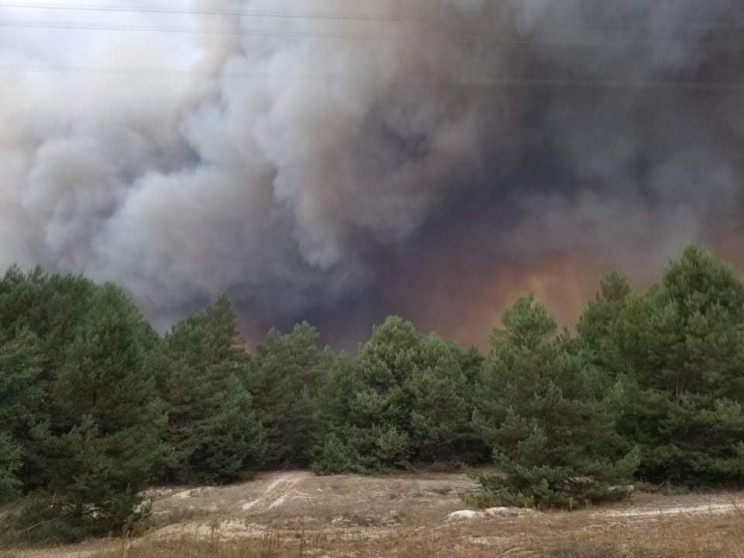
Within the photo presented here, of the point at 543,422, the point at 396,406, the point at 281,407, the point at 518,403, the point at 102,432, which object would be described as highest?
the point at 281,407

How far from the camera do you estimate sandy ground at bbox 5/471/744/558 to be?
53.4 ft

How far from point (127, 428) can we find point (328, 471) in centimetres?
2804

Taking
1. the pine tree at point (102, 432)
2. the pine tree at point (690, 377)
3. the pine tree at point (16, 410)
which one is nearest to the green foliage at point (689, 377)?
the pine tree at point (690, 377)

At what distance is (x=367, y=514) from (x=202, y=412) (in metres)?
25.7

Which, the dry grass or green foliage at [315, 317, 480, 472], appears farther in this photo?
green foliage at [315, 317, 480, 472]

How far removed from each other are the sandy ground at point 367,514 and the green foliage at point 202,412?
19.2 feet

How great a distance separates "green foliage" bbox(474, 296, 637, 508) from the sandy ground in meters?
1.65

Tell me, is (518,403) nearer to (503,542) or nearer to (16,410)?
(503,542)

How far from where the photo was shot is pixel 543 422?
78.2ft

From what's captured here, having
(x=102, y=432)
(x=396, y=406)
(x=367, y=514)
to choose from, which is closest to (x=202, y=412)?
(x=396, y=406)

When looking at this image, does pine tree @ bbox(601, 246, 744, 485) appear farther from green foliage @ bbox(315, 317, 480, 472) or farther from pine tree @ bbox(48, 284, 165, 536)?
pine tree @ bbox(48, 284, 165, 536)

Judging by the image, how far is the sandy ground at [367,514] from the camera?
1628 centimetres

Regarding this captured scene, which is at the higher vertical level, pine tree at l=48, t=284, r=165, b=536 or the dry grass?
pine tree at l=48, t=284, r=165, b=536

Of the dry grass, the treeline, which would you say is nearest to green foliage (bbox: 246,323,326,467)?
the treeline
